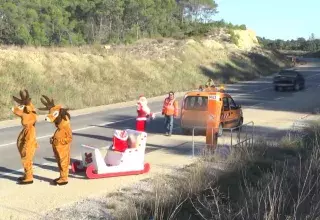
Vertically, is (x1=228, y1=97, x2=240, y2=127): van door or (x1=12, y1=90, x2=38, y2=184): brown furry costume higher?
(x1=12, y1=90, x2=38, y2=184): brown furry costume

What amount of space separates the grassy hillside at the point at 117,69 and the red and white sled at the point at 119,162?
1340 cm

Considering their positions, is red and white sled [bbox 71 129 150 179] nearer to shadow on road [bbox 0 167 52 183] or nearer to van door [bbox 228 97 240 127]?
shadow on road [bbox 0 167 52 183]

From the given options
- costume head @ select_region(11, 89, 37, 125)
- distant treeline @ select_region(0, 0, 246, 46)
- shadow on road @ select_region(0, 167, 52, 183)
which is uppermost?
distant treeline @ select_region(0, 0, 246, 46)

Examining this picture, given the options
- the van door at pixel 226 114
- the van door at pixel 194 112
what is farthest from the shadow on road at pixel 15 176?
the van door at pixel 226 114

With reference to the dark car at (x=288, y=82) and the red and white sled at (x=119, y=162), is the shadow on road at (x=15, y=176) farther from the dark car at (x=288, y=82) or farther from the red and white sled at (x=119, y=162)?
the dark car at (x=288, y=82)

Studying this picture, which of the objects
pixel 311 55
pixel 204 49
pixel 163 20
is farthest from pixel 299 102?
pixel 311 55

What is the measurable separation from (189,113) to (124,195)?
844 centimetres

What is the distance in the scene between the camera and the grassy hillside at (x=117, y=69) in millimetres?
30953

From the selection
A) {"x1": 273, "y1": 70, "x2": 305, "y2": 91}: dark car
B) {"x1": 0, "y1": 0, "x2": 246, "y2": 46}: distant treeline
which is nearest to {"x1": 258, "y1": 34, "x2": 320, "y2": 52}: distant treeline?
{"x1": 0, "y1": 0, "x2": 246, "y2": 46}: distant treeline

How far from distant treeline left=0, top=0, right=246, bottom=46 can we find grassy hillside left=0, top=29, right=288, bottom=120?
7814 millimetres

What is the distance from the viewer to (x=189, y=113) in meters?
18.2

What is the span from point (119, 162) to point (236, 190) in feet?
9.40

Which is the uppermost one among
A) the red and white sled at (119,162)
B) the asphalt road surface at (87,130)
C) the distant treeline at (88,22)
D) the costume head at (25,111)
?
the distant treeline at (88,22)

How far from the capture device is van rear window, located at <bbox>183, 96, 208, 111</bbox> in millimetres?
17891
